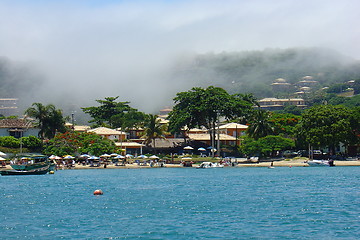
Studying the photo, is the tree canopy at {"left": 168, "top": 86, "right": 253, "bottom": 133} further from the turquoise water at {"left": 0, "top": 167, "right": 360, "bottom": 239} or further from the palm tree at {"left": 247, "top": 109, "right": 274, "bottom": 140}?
the turquoise water at {"left": 0, "top": 167, "right": 360, "bottom": 239}

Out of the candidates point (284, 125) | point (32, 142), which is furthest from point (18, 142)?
point (284, 125)

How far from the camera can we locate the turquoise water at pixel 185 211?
107ft

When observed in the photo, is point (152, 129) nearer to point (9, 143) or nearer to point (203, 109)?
point (203, 109)

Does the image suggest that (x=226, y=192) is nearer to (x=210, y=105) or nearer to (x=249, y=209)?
(x=249, y=209)

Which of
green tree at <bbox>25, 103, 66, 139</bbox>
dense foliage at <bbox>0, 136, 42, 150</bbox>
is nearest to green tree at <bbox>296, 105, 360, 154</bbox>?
green tree at <bbox>25, 103, 66, 139</bbox>

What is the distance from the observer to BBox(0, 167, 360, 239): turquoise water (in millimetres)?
32750

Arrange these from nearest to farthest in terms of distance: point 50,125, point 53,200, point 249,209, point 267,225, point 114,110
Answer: point 267,225
point 249,209
point 53,200
point 50,125
point 114,110

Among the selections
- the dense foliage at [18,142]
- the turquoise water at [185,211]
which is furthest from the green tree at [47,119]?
the turquoise water at [185,211]

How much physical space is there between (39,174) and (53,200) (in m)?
35.9

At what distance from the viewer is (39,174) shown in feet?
276

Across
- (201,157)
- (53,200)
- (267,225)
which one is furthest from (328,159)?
(267,225)

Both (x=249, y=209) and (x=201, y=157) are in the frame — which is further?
(x=201, y=157)

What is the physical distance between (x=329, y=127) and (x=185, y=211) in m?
62.5

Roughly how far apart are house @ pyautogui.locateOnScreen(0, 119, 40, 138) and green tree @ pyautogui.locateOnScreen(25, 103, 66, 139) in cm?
233
